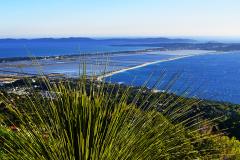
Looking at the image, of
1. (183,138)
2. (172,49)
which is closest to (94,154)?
(183,138)

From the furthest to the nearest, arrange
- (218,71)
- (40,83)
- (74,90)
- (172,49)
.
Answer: (172,49) < (218,71) < (40,83) < (74,90)

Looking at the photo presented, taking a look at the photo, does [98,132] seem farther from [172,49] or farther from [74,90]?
[172,49]

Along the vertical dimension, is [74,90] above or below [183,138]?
above

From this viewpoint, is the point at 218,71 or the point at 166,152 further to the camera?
the point at 218,71

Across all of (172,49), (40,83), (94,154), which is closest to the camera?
(94,154)

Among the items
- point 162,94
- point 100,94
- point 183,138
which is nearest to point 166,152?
point 183,138

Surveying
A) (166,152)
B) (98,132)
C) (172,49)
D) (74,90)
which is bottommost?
(172,49)
